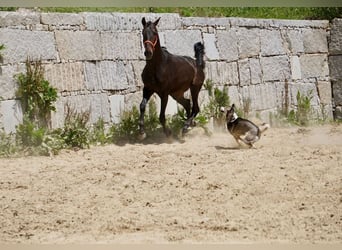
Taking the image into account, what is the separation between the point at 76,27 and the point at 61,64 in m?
0.32

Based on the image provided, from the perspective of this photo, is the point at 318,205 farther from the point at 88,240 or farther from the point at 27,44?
the point at 27,44

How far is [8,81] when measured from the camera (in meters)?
4.73

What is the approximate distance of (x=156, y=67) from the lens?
17.0 ft

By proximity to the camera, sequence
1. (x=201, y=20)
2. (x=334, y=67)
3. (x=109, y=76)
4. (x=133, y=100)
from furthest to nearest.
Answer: (x=334, y=67) → (x=201, y=20) → (x=133, y=100) → (x=109, y=76)

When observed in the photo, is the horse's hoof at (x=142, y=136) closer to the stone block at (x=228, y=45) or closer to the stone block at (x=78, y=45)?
the stone block at (x=78, y=45)

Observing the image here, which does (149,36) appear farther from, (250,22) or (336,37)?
(336,37)

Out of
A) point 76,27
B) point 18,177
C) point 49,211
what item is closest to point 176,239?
point 49,211

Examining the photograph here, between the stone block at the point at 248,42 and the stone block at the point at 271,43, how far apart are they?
64 millimetres

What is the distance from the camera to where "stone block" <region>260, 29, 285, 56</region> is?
21.5 ft

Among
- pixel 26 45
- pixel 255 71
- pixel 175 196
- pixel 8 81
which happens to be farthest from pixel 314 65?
pixel 175 196

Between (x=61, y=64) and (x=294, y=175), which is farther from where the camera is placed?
(x=61, y=64)

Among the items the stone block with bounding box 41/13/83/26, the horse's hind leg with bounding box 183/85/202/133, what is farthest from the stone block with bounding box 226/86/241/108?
the stone block with bounding box 41/13/83/26

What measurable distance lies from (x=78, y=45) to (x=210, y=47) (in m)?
1.38

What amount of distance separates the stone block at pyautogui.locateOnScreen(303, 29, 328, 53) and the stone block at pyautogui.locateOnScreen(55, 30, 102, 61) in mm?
2461
